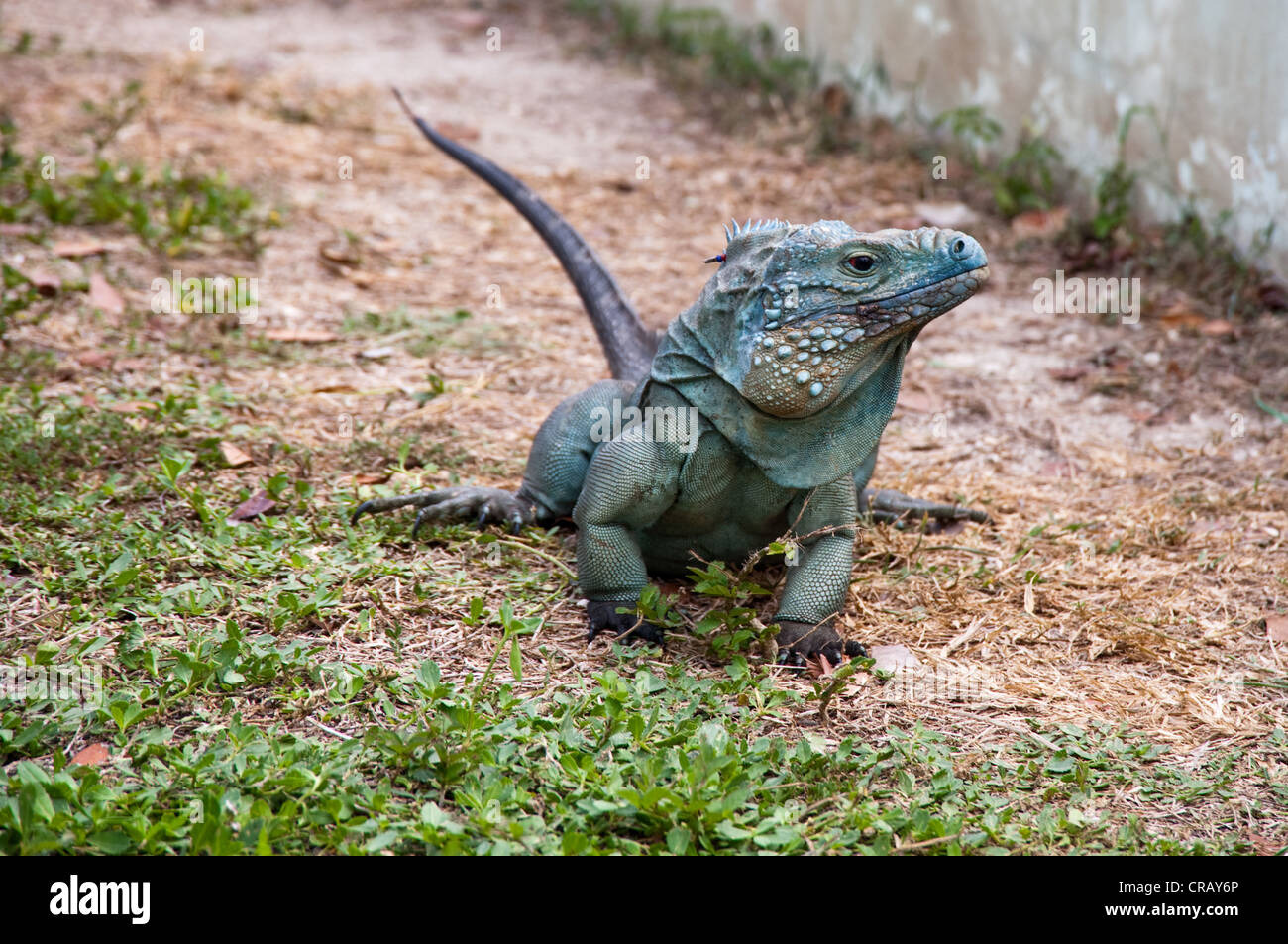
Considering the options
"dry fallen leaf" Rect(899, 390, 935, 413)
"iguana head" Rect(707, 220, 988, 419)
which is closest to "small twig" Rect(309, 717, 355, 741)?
"iguana head" Rect(707, 220, 988, 419)

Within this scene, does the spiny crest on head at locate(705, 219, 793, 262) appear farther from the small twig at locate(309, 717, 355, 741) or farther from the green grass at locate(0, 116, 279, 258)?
the green grass at locate(0, 116, 279, 258)

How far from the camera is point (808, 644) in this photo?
3902 mm

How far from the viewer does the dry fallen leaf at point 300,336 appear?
621 cm

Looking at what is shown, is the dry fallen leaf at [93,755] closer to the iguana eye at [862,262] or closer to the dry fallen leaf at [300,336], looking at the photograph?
the iguana eye at [862,262]

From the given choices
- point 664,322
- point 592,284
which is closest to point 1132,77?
point 664,322

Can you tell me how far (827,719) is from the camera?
11.8 feet

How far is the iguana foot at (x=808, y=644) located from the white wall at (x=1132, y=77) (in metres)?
4.28

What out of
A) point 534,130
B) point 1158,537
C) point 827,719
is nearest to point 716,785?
point 827,719

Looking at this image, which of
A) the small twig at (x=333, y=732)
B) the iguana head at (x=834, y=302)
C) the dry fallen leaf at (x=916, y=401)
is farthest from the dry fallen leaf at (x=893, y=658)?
the dry fallen leaf at (x=916, y=401)

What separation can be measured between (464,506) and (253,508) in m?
0.76

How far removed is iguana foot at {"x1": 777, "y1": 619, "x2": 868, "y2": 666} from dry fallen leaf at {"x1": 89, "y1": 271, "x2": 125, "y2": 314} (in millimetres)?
3954

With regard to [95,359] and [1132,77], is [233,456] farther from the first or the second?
[1132,77]

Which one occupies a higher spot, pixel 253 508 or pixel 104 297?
pixel 104 297

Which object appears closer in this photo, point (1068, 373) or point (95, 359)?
point (95, 359)
